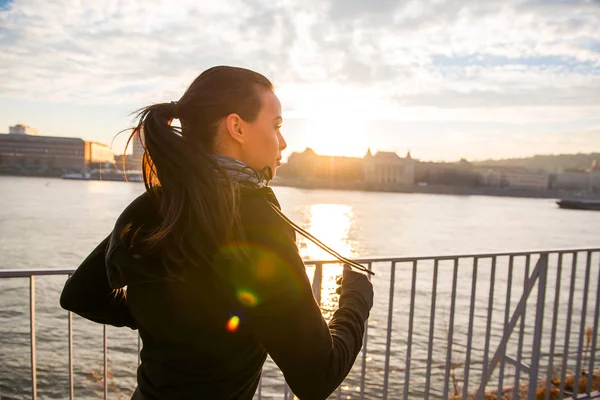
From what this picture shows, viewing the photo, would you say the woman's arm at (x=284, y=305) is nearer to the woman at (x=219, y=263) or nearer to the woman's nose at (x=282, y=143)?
the woman at (x=219, y=263)

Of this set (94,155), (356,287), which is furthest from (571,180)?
(356,287)

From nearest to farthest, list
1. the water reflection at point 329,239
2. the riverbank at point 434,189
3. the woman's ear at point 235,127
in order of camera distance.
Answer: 1. the woman's ear at point 235,127
2. the water reflection at point 329,239
3. the riverbank at point 434,189

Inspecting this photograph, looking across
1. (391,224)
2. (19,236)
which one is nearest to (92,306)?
(19,236)

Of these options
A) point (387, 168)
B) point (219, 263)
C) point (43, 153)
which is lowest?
point (219, 263)

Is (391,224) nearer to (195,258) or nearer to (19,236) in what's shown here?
(19,236)

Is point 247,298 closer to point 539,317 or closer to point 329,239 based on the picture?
point 539,317

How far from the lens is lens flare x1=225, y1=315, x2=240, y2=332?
107 centimetres

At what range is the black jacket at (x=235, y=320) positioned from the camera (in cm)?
102

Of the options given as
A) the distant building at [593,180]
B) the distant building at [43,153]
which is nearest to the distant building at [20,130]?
the distant building at [43,153]

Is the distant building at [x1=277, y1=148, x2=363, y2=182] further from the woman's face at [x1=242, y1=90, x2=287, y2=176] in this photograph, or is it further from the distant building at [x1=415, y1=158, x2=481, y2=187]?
the woman's face at [x1=242, y1=90, x2=287, y2=176]

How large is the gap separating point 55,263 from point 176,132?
1850 centimetres

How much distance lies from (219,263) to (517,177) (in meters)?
160

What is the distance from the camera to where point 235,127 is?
1180 mm

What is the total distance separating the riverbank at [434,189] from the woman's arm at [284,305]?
358 ft
